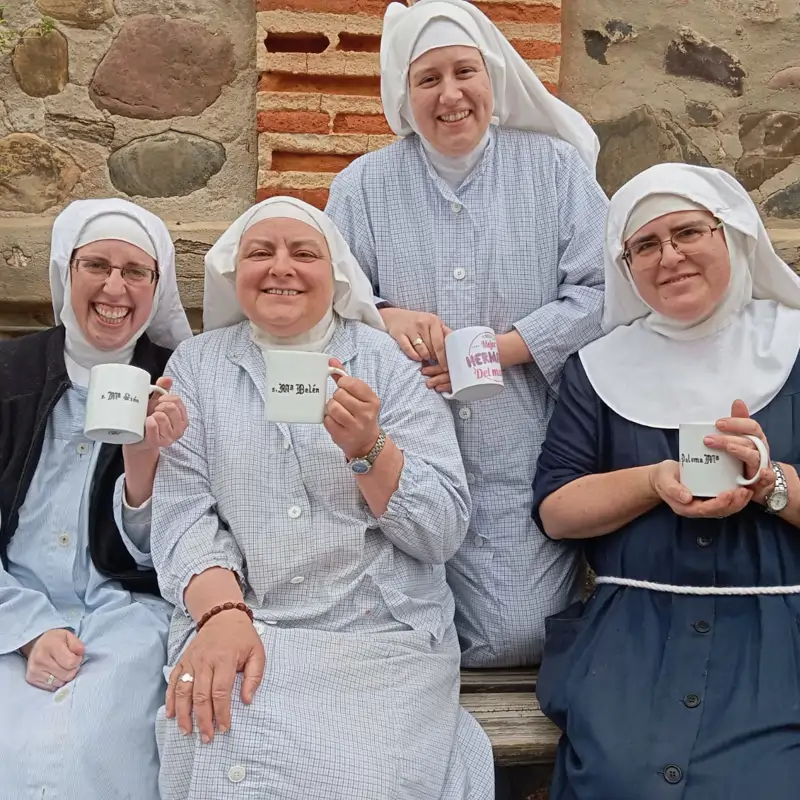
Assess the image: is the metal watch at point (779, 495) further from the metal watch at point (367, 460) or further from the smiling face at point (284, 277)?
the smiling face at point (284, 277)

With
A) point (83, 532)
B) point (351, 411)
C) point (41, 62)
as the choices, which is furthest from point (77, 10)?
point (351, 411)

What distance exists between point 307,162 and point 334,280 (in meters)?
1.10

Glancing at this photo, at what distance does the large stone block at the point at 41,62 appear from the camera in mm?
3393

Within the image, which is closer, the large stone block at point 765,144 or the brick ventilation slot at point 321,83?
the brick ventilation slot at point 321,83

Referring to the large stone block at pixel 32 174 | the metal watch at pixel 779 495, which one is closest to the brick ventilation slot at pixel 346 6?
the large stone block at pixel 32 174

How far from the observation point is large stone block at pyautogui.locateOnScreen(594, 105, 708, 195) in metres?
3.59

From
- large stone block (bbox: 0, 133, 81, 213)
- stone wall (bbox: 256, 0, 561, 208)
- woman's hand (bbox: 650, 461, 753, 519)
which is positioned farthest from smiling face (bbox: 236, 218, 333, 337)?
large stone block (bbox: 0, 133, 81, 213)

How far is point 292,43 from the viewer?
128 inches

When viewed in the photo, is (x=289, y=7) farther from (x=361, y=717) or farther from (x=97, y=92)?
(x=361, y=717)

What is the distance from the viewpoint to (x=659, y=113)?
3.59 m

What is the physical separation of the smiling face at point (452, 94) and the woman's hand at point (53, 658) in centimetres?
150

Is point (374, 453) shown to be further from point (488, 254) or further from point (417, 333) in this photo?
point (488, 254)

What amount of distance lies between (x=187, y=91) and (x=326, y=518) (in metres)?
1.99

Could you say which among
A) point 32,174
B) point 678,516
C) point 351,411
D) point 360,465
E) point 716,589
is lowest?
point 716,589
